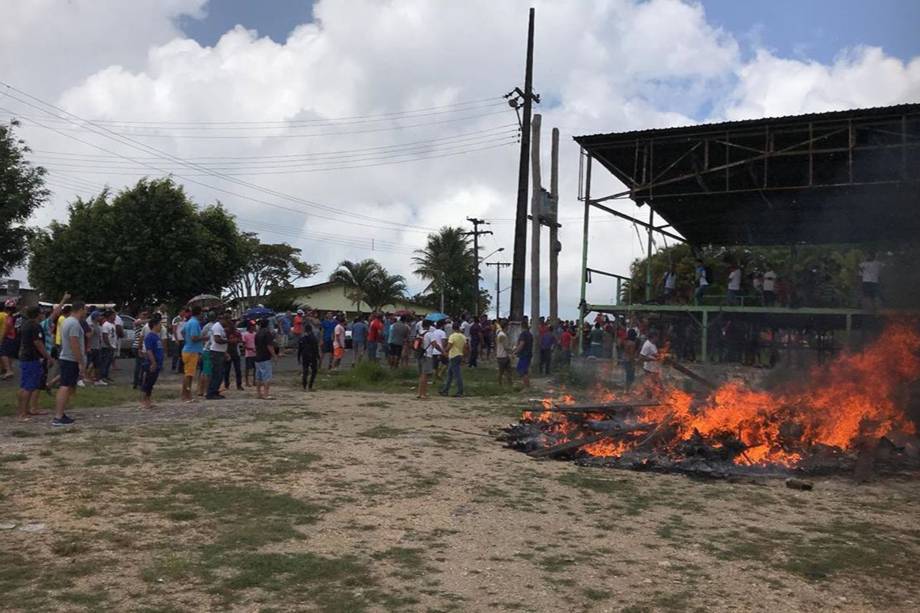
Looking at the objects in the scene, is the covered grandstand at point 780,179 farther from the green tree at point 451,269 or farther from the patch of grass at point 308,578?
the green tree at point 451,269

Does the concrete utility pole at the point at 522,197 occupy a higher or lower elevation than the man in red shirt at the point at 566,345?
higher

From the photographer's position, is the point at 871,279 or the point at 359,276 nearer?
the point at 871,279

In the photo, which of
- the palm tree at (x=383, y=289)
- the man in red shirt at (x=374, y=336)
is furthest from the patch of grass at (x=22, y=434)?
the palm tree at (x=383, y=289)

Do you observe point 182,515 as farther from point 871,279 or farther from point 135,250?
point 135,250

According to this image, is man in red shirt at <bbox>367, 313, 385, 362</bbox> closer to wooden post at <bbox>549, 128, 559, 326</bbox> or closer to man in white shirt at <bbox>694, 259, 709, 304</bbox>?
wooden post at <bbox>549, 128, 559, 326</bbox>

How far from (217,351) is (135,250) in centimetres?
2081

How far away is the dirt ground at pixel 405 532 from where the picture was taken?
14.8ft

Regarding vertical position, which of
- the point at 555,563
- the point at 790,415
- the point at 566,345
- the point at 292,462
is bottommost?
the point at 555,563

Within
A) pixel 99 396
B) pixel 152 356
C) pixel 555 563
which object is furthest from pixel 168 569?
pixel 99 396

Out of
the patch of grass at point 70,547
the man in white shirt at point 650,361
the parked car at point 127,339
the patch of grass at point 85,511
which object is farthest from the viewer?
the parked car at point 127,339

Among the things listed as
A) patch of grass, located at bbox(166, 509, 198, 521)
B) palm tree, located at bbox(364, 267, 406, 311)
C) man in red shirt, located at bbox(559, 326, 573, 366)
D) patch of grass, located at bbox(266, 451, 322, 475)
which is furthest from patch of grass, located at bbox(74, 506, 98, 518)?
palm tree, located at bbox(364, 267, 406, 311)

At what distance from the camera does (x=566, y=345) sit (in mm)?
25703

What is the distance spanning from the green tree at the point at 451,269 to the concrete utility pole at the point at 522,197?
31756mm

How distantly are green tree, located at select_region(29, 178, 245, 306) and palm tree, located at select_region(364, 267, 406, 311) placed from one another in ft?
68.9
